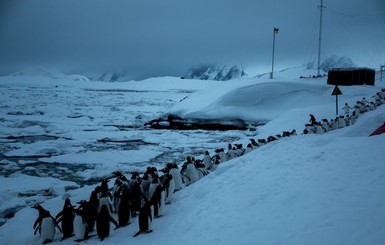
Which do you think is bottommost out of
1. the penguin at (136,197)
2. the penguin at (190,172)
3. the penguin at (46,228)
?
the penguin at (46,228)

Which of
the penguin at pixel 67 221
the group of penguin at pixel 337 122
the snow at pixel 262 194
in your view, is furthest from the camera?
the group of penguin at pixel 337 122

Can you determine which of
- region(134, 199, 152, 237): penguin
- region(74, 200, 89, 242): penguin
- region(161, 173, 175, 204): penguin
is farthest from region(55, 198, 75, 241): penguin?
region(161, 173, 175, 204): penguin

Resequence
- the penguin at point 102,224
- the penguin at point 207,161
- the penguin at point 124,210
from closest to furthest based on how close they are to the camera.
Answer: the penguin at point 102,224 → the penguin at point 124,210 → the penguin at point 207,161

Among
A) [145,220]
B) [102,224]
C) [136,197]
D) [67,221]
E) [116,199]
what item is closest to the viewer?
[145,220]

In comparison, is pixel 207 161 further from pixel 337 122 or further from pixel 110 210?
pixel 337 122

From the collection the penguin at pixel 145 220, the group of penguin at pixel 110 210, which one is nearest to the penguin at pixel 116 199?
the group of penguin at pixel 110 210

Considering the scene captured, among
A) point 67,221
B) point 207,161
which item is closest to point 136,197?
point 67,221

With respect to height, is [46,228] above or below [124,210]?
below

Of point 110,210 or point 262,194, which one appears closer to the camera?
point 262,194

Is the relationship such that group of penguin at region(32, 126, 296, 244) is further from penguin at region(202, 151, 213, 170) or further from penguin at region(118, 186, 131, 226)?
penguin at region(202, 151, 213, 170)

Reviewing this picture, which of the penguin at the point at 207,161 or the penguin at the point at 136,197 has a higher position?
the penguin at the point at 207,161

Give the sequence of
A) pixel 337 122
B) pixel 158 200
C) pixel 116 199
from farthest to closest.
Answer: pixel 337 122 → pixel 116 199 → pixel 158 200

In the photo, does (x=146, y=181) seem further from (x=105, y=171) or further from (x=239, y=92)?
(x=239, y=92)

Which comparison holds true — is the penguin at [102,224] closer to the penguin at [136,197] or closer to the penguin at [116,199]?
the penguin at [136,197]
